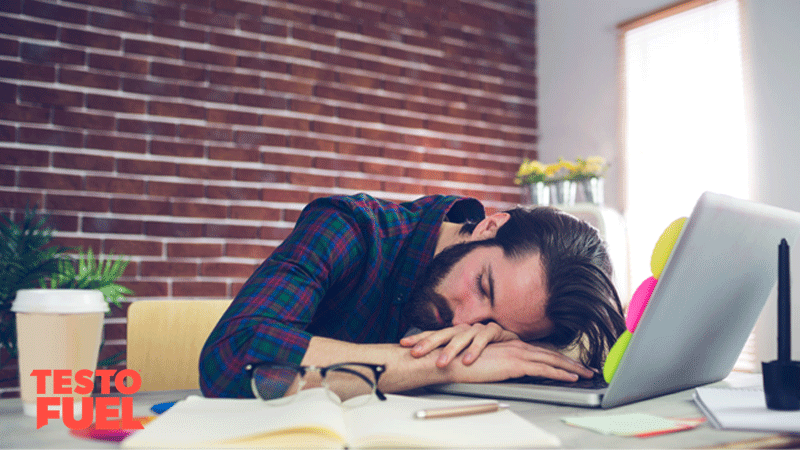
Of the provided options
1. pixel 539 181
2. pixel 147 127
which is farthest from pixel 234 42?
pixel 539 181

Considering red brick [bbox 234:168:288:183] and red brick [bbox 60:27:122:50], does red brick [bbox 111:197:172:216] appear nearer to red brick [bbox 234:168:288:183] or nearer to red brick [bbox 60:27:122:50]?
red brick [bbox 234:168:288:183]

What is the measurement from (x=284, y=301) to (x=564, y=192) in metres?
2.08

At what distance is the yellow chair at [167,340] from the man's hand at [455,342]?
26.6 inches

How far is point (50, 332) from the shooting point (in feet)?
2.46

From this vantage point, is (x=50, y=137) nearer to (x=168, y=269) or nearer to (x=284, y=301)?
(x=168, y=269)

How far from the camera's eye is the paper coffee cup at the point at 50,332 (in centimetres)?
74

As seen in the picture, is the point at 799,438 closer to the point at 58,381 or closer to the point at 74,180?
the point at 58,381

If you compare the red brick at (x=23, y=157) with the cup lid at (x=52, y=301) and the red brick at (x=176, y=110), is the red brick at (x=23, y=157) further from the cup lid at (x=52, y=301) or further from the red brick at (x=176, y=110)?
the cup lid at (x=52, y=301)

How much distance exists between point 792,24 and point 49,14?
10.2 ft

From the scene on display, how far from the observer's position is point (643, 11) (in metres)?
3.09

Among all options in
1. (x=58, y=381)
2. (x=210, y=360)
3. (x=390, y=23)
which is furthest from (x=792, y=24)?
(x=58, y=381)

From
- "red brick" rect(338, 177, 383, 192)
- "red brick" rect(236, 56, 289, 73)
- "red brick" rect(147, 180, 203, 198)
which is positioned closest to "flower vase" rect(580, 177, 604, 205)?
"red brick" rect(338, 177, 383, 192)

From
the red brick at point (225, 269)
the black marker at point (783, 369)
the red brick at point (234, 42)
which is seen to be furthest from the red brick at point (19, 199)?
the black marker at point (783, 369)

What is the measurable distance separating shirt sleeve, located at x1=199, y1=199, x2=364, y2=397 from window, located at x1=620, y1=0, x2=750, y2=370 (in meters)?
2.15
